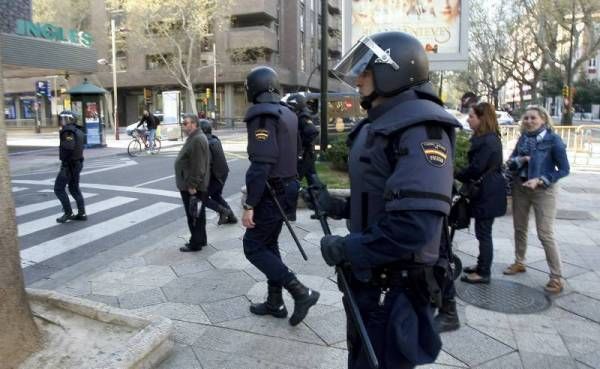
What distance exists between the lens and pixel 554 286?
15.0 feet

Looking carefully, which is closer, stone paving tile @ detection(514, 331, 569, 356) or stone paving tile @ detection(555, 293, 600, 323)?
stone paving tile @ detection(514, 331, 569, 356)

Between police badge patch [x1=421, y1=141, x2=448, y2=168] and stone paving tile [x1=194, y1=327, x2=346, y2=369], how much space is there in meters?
1.92

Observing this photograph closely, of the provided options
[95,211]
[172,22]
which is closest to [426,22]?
[95,211]

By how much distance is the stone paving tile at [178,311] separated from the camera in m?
4.06

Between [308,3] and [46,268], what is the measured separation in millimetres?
55293

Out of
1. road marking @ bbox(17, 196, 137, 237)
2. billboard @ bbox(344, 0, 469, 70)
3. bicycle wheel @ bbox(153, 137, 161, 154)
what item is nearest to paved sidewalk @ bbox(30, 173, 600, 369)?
road marking @ bbox(17, 196, 137, 237)

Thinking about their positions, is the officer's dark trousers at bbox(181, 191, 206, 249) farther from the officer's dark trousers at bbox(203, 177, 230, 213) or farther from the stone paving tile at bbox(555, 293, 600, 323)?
the stone paving tile at bbox(555, 293, 600, 323)

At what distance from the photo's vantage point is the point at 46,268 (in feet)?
18.7

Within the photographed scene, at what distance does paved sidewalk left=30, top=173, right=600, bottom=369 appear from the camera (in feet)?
11.2

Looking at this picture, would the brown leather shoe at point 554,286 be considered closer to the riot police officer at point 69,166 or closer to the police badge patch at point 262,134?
the police badge patch at point 262,134

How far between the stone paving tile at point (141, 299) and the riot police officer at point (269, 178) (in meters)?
1.18

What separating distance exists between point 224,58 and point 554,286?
44929 mm

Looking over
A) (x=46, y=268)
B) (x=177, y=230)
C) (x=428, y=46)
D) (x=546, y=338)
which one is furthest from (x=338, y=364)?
(x=428, y=46)

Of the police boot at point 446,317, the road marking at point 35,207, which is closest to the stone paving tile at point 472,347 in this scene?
the police boot at point 446,317
